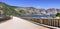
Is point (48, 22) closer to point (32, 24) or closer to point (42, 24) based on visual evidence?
point (42, 24)

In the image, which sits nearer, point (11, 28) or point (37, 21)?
point (11, 28)

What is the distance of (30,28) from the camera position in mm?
9883

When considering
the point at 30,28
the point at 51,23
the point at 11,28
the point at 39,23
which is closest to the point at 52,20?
the point at 51,23

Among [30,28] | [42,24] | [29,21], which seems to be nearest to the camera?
[30,28]

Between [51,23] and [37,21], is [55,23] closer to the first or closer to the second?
[51,23]

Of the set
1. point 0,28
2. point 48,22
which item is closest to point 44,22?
point 48,22

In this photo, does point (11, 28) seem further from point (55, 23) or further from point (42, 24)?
point (55, 23)

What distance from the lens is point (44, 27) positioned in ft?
32.6

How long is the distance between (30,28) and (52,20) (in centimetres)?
171

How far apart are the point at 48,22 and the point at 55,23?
49cm

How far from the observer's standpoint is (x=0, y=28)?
1023cm

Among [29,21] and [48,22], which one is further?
[29,21]

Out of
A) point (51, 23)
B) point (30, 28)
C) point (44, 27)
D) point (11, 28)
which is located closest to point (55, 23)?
point (51, 23)

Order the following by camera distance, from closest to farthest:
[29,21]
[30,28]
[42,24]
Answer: [30,28] < [42,24] < [29,21]
